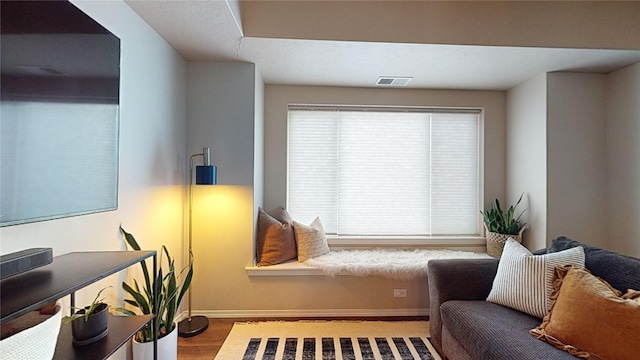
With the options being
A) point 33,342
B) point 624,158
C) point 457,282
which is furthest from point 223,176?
point 624,158

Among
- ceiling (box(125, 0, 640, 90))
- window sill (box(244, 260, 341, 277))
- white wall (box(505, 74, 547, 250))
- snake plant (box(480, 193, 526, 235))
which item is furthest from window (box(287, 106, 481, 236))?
window sill (box(244, 260, 341, 277))

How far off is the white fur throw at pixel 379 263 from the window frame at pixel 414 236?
190mm

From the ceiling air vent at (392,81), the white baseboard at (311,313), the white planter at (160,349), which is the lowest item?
the white baseboard at (311,313)

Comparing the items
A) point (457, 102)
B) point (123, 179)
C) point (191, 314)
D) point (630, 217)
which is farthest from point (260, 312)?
point (630, 217)

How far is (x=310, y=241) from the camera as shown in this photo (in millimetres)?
2959

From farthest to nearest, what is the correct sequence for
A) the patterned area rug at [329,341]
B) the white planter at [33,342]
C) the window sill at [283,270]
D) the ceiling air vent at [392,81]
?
the ceiling air vent at [392,81] → the window sill at [283,270] → the patterned area rug at [329,341] → the white planter at [33,342]

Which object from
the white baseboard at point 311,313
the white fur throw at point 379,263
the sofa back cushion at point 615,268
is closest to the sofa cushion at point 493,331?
the sofa back cushion at point 615,268

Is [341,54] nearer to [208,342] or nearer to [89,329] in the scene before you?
[89,329]

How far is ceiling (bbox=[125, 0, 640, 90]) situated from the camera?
2.02 m

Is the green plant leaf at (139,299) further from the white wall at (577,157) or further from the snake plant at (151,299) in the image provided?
the white wall at (577,157)

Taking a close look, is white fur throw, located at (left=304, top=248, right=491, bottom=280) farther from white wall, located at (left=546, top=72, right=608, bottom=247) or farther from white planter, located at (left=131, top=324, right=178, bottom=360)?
white planter, located at (left=131, top=324, right=178, bottom=360)

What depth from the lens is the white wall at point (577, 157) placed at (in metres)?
2.81

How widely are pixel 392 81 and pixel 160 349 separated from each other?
302 cm

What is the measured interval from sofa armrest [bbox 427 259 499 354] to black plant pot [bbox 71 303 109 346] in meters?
1.96
